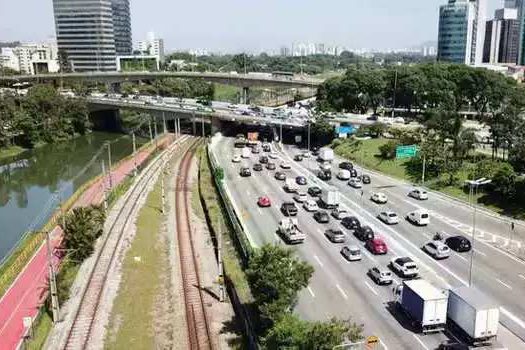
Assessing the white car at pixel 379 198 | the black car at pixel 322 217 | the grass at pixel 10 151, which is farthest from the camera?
the grass at pixel 10 151

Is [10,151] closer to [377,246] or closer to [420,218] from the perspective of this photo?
[420,218]

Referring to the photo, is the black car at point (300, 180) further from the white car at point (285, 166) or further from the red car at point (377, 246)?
the red car at point (377, 246)

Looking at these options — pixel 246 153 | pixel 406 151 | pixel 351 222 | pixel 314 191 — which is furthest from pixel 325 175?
pixel 351 222

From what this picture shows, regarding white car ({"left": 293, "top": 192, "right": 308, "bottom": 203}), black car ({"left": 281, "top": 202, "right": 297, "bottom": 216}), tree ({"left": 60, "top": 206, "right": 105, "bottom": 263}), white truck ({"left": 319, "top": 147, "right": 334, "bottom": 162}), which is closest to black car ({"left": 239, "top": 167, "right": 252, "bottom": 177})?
white truck ({"left": 319, "top": 147, "right": 334, "bottom": 162})

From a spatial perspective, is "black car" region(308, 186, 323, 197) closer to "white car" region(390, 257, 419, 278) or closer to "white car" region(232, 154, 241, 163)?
"white car" region(390, 257, 419, 278)

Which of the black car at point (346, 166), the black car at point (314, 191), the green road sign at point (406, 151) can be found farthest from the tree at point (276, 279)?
the green road sign at point (406, 151)

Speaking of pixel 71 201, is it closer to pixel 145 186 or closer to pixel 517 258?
pixel 145 186
